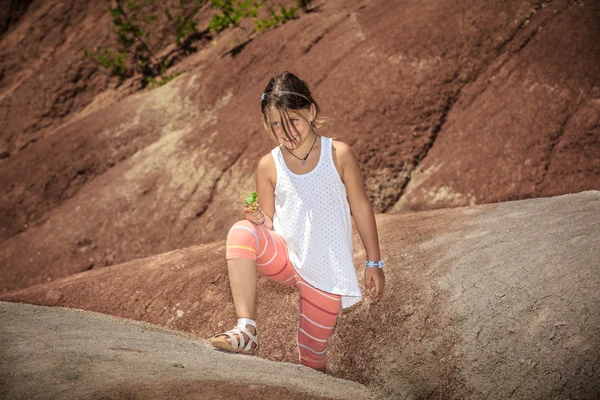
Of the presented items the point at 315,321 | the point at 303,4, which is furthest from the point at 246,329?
the point at 303,4

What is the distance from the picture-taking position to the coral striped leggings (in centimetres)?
233

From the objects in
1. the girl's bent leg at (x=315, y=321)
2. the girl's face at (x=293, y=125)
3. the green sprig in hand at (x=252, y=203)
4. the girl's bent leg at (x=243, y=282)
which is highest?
the girl's face at (x=293, y=125)

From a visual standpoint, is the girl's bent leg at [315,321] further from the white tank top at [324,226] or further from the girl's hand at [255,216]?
the girl's hand at [255,216]

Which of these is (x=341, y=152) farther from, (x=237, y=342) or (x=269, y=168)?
(x=237, y=342)

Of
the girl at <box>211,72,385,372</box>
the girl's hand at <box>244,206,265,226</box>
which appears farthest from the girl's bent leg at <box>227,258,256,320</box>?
the girl's hand at <box>244,206,265,226</box>

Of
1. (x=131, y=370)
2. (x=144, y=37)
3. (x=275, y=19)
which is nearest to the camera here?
(x=131, y=370)

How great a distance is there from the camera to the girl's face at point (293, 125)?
2.28 meters

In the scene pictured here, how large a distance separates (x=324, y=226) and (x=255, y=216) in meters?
0.31

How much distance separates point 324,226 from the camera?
2400 mm

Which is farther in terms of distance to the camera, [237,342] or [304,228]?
[304,228]

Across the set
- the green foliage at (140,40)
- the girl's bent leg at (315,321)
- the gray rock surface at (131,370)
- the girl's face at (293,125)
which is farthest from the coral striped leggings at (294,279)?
the green foliage at (140,40)

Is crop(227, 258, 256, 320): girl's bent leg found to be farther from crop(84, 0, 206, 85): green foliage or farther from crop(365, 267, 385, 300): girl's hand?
crop(84, 0, 206, 85): green foliage

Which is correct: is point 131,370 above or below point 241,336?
above

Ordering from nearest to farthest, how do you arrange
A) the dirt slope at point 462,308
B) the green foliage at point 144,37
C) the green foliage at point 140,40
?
the dirt slope at point 462,308
the green foliage at point 144,37
the green foliage at point 140,40
